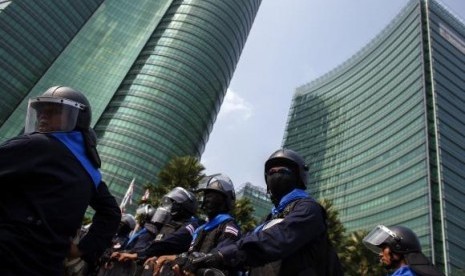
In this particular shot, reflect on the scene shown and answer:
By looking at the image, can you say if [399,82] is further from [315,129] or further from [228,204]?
[228,204]

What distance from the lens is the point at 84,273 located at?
4945 millimetres

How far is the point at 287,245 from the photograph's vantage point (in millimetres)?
2889

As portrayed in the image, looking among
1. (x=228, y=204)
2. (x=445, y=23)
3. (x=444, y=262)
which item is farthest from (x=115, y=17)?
(x=228, y=204)

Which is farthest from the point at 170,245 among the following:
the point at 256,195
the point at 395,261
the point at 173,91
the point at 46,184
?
the point at 256,195

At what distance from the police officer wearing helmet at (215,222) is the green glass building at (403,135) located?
73226 mm

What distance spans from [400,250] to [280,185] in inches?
72.5

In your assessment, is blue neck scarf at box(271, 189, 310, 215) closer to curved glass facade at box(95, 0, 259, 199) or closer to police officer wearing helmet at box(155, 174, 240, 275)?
police officer wearing helmet at box(155, 174, 240, 275)

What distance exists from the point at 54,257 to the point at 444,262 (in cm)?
7807

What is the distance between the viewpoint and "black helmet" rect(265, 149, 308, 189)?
3.88 meters

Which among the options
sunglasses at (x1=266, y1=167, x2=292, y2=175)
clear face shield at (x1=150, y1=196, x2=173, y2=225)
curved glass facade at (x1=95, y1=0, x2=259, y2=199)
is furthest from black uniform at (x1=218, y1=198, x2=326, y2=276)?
curved glass facade at (x1=95, y1=0, x2=259, y2=199)

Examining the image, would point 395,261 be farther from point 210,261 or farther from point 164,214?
point 164,214

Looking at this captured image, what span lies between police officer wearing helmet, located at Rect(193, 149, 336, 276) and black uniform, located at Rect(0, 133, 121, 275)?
95 cm

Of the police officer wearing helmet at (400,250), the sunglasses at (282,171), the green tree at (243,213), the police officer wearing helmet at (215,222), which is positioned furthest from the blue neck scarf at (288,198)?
the green tree at (243,213)

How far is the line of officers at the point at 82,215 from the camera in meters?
2.36
